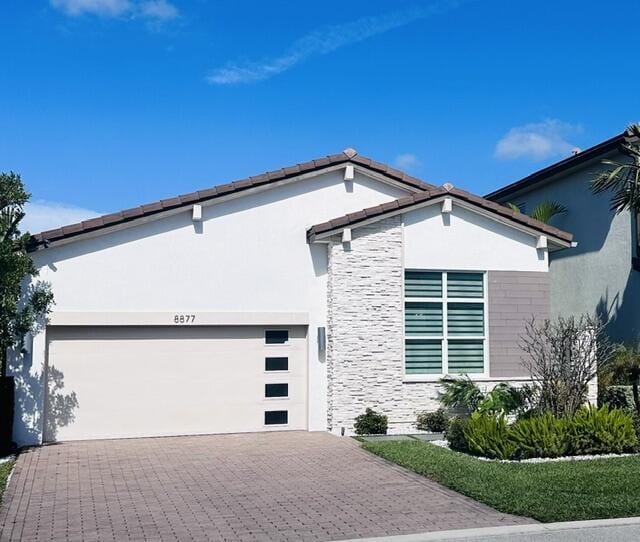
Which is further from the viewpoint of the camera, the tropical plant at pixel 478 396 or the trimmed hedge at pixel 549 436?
the tropical plant at pixel 478 396

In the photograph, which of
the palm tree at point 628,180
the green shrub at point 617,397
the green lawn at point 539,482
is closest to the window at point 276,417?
the green lawn at point 539,482

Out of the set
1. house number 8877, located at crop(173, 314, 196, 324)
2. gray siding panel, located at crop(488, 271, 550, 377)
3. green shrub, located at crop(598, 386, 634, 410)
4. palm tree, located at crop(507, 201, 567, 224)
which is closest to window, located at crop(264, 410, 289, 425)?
house number 8877, located at crop(173, 314, 196, 324)

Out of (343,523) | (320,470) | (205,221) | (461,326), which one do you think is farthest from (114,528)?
(461,326)

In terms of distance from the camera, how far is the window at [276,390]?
52.9 ft

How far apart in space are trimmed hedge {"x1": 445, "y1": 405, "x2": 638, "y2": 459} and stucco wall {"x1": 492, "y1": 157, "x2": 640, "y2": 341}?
768cm

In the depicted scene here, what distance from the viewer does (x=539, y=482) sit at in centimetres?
1070

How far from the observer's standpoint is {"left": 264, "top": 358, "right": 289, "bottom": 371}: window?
16172 millimetres

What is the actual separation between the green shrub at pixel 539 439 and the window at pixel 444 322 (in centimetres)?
372

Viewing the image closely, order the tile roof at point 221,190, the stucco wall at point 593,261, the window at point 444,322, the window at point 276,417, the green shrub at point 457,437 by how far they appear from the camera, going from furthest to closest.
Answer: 1. the stucco wall at point 593,261
2. the window at point 444,322
3. the window at point 276,417
4. the tile roof at point 221,190
5. the green shrub at point 457,437

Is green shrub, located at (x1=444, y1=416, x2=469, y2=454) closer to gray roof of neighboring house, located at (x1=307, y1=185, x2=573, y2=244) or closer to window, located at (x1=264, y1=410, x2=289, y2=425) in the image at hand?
window, located at (x1=264, y1=410, x2=289, y2=425)

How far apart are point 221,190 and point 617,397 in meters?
9.89

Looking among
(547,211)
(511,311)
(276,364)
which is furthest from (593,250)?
(276,364)

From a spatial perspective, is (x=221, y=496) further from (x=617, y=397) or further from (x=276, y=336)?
(x=617, y=397)

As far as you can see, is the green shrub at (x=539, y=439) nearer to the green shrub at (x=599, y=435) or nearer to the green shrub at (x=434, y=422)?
the green shrub at (x=599, y=435)
